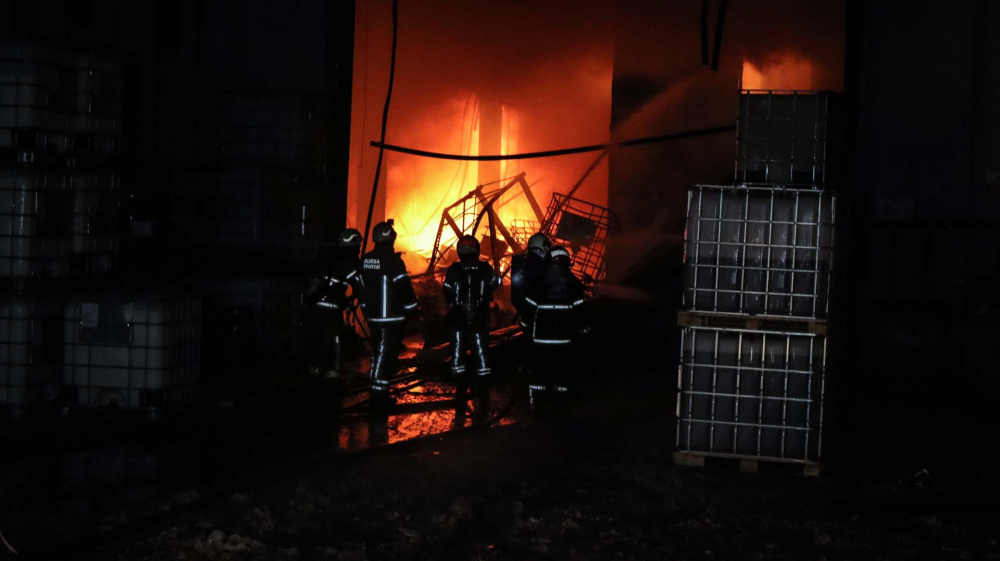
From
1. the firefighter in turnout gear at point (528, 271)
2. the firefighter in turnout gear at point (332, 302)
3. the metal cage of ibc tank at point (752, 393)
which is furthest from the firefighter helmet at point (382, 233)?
the metal cage of ibc tank at point (752, 393)

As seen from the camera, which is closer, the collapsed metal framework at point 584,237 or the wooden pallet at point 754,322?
the wooden pallet at point 754,322

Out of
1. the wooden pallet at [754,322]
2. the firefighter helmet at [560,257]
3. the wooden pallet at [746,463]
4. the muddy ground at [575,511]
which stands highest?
the firefighter helmet at [560,257]

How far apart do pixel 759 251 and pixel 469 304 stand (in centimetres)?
423

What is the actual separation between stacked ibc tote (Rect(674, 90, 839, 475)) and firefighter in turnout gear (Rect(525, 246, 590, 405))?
2.63 m

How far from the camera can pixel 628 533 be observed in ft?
18.8

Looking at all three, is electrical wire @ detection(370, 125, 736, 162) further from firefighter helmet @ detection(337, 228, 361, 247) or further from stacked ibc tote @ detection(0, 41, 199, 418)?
stacked ibc tote @ detection(0, 41, 199, 418)

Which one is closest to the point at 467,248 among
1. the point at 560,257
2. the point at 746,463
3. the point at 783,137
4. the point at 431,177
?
the point at 560,257

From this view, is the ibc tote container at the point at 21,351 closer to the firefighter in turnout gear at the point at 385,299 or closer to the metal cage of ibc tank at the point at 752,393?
the firefighter in turnout gear at the point at 385,299

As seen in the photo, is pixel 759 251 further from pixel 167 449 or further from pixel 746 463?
pixel 167 449

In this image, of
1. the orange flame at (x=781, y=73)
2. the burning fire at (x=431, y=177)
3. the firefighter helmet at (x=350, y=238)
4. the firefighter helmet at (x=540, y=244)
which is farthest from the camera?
the burning fire at (x=431, y=177)

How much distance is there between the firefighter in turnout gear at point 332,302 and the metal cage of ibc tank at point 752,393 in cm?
400

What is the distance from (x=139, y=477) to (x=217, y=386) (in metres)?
2.82

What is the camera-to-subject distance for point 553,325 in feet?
31.7

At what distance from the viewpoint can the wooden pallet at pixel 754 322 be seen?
6.81m
